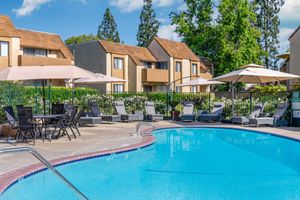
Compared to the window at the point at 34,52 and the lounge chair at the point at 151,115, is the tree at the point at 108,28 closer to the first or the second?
the window at the point at 34,52

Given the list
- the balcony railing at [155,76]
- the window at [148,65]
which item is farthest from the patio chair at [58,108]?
the window at [148,65]

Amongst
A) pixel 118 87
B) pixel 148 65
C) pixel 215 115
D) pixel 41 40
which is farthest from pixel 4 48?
pixel 215 115

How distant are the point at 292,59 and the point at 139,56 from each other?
17.4 m

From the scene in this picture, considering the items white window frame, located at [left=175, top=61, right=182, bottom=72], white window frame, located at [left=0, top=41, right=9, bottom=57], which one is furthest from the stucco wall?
white window frame, located at [left=0, top=41, right=9, bottom=57]

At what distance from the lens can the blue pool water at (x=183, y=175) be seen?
269 inches

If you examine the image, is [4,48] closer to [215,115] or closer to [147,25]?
[215,115]

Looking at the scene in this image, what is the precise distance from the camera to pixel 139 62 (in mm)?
42000

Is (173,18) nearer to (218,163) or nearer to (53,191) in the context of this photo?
(218,163)

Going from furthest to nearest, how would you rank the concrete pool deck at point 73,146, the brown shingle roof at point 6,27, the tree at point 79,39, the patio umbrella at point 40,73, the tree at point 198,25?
the tree at point 79,39
the tree at point 198,25
the brown shingle roof at point 6,27
the patio umbrella at point 40,73
the concrete pool deck at point 73,146

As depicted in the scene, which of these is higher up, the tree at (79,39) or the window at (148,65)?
the tree at (79,39)

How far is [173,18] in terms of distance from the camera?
152 ft

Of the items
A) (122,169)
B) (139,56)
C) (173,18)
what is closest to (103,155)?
(122,169)

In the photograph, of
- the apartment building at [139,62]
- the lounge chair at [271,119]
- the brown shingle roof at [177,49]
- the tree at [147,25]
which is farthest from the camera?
the tree at [147,25]

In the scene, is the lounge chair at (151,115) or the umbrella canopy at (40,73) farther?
the lounge chair at (151,115)
